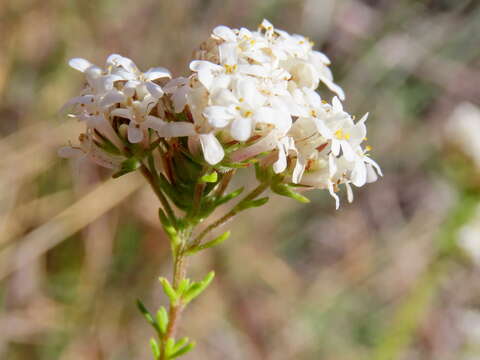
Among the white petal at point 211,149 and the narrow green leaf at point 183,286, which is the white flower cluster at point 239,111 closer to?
the white petal at point 211,149

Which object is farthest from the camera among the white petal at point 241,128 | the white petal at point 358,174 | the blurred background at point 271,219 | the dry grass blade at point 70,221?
the blurred background at point 271,219

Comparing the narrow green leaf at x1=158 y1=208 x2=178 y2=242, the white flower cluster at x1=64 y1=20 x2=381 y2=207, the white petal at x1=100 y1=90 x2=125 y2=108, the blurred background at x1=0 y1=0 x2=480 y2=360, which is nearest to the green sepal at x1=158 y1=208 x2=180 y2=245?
the narrow green leaf at x1=158 y1=208 x2=178 y2=242

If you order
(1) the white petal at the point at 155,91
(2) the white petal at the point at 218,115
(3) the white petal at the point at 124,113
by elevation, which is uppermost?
(1) the white petal at the point at 155,91

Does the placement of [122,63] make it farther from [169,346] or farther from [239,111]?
[169,346]

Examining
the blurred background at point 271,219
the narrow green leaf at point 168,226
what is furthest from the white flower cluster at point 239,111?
the blurred background at point 271,219

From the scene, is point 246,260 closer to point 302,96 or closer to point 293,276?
point 293,276

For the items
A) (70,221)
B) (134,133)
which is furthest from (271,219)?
(134,133)

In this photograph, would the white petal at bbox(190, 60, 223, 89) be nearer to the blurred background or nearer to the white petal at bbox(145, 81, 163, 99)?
the white petal at bbox(145, 81, 163, 99)
